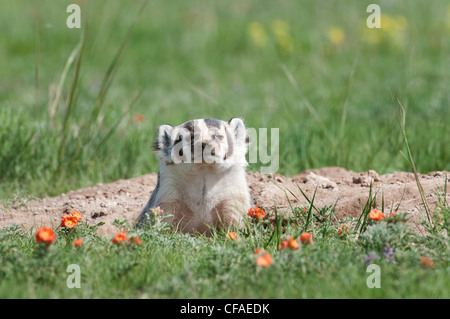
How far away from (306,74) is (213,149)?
19.3 ft

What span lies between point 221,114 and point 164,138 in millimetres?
3115

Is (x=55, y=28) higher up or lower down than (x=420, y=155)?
higher up

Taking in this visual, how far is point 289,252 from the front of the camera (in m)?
3.19

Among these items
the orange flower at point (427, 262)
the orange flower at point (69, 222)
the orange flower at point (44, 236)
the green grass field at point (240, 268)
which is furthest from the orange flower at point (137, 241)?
the orange flower at point (427, 262)

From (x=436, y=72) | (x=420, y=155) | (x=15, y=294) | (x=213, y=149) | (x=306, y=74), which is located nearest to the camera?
(x=15, y=294)

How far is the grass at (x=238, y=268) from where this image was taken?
2.95 m

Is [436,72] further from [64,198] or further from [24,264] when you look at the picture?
[24,264]

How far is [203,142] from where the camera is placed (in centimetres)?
381

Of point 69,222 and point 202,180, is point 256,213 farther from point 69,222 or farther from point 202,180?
point 69,222

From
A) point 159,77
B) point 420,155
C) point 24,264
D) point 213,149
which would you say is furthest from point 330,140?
point 159,77

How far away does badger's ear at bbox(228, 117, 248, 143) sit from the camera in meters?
4.18

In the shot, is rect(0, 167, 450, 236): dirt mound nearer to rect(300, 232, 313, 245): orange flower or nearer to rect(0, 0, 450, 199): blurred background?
rect(0, 0, 450, 199): blurred background

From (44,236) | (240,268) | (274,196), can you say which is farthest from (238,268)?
(274,196)

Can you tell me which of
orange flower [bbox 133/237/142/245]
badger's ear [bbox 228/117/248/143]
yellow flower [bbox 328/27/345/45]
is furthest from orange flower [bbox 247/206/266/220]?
yellow flower [bbox 328/27/345/45]
